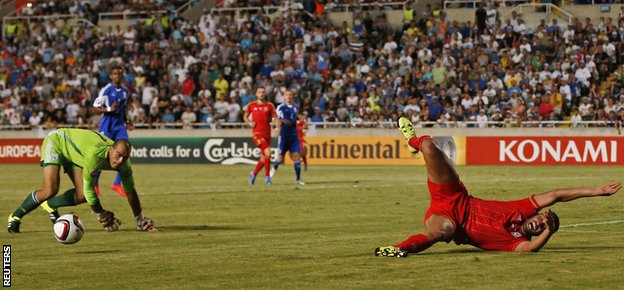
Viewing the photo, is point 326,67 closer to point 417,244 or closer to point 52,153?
point 52,153

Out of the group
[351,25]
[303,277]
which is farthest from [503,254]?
[351,25]

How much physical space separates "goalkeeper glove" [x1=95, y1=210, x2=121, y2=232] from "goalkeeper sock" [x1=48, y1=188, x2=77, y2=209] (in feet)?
Answer: 1.83

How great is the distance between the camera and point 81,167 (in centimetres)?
1684

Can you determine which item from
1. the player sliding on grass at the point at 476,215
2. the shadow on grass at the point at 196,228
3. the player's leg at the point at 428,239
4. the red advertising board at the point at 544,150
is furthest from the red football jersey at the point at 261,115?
the player's leg at the point at 428,239

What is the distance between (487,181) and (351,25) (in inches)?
729

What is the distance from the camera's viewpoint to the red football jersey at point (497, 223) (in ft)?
44.5

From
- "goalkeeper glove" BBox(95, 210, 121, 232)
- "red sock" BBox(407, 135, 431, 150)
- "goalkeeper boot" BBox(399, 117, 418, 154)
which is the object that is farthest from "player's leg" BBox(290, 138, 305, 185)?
"red sock" BBox(407, 135, 431, 150)

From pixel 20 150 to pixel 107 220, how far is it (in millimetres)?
31523

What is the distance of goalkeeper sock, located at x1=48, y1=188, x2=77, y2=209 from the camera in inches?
679

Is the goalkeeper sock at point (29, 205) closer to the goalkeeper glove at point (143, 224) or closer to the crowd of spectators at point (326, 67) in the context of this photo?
the goalkeeper glove at point (143, 224)

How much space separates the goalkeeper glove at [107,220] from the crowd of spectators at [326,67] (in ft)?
77.0

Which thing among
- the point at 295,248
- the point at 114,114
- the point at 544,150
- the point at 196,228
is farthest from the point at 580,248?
the point at 544,150

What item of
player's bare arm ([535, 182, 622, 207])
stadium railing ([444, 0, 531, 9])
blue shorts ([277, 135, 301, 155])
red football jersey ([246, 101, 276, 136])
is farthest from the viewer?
stadium railing ([444, 0, 531, 9])

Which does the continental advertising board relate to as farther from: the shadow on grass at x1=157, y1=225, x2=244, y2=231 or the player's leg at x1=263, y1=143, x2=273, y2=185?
the shadow on grass at x1=157, y1=225, x2=244, y2=231
